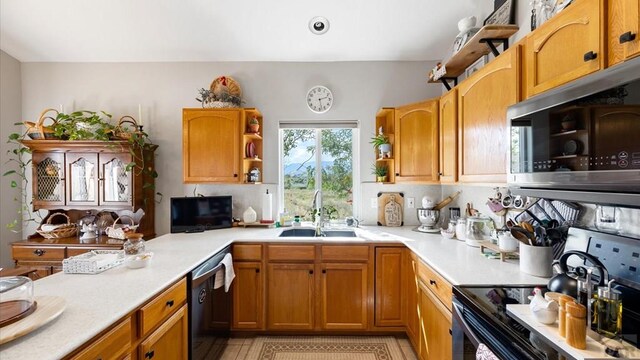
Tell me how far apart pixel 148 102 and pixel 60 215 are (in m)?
1.51

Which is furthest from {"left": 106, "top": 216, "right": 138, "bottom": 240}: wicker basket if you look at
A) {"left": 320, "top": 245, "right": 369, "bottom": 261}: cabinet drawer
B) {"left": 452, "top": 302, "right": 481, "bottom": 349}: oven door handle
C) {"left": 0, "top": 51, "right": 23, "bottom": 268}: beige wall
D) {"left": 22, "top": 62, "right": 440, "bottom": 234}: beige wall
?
{"left": 452, "top": 302, "right": 481, "bottom": 349}: oven door handle

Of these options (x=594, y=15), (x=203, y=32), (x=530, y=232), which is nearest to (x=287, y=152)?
(x=203, y=32)

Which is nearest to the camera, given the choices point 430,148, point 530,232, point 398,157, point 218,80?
point 530,232

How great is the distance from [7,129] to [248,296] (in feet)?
10.5

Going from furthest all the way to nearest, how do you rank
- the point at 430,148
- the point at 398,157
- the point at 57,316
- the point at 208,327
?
1. the point at 398,157
2. the point at 430,148
3. the point at 208,327
4. the point at 57,316

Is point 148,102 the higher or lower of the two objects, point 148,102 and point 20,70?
the lower

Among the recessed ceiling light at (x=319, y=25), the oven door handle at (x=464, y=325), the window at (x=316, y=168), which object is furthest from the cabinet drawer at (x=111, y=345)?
the recessed ceiling light at (x=319, y=25)

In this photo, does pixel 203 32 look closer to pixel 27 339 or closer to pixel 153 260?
pixel 153 260

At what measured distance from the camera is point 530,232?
58.7 inches

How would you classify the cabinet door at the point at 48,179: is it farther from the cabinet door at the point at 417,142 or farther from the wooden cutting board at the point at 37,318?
the cabinet door at the point at 417,142

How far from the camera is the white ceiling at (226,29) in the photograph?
2.42m

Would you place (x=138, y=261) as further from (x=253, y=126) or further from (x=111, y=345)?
(x=253, y=126)

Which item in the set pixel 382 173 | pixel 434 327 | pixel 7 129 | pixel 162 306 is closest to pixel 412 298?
pixel 434 327

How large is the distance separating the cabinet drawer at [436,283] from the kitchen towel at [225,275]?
57.6 inches
